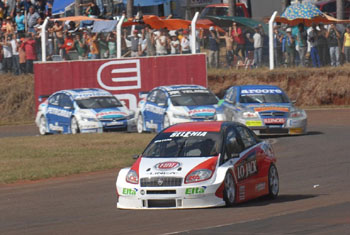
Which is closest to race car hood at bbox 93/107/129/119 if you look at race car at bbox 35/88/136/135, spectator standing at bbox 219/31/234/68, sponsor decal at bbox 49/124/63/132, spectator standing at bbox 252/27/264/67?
race car at bbox 35/88/136/135

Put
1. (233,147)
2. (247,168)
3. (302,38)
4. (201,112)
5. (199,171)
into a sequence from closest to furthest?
1. (199,171)
2. (247,168)
3. (233,147)
4. (201,112)
5. (302,38)

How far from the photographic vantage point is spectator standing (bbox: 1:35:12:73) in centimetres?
3712

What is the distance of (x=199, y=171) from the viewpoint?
494 inches

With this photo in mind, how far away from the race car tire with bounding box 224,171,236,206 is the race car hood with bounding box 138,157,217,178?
0.26 meters

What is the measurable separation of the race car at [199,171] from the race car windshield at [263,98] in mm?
12448

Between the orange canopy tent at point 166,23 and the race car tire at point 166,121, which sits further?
the orange canopy tent at point 166,23

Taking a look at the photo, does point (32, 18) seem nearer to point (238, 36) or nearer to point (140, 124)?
point (238, 36)

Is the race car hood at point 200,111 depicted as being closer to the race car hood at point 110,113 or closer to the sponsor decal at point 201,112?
the sponsor decal at point 201,112

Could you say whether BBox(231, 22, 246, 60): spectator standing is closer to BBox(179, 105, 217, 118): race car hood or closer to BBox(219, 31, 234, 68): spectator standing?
BBox(219, 31, 234, 68): spectator standing

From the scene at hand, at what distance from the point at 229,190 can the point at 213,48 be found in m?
23.0

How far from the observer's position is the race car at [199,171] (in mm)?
12453

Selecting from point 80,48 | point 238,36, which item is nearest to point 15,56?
point 80,48

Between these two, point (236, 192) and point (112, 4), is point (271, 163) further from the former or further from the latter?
point (112, 4)

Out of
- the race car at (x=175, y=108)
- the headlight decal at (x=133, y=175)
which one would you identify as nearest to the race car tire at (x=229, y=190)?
the headlight decal at (x=133, y=175)
